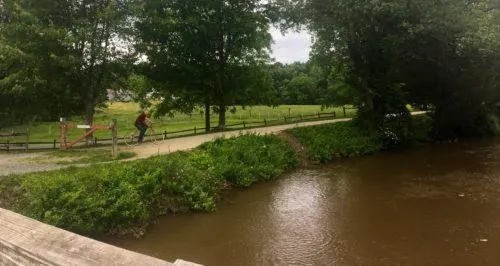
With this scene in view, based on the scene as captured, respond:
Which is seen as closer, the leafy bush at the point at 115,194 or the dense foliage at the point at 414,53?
the leafy bush at the point at 115,194

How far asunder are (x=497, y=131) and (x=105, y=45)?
30268 millimetres

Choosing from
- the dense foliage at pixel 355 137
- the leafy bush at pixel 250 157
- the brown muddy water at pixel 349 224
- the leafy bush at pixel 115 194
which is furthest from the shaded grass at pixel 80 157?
the dense foliage at pixel 355 137

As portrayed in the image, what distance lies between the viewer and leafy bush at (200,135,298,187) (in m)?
19.0

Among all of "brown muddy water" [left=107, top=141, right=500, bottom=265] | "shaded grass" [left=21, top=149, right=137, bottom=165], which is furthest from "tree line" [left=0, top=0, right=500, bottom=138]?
"brown muddy water" [left=107, top=141, right=500, bottom=265]

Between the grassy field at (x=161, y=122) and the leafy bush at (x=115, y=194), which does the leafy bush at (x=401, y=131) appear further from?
the leafy bush at (x=115, y=194)

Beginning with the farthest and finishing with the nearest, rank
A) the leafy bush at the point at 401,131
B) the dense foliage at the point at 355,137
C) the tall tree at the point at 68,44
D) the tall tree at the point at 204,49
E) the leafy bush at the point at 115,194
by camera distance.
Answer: the leafy bush at the point at 401,131 → the tall tree at the point at 204,49 → the dense foliage at the point at 355,137 → the tall tree at the point at 68,44 → the leafy bush at the point at 115,194

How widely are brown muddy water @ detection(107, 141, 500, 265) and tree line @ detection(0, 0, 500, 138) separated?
9.93 meters

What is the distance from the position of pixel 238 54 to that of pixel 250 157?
12388 millimetres

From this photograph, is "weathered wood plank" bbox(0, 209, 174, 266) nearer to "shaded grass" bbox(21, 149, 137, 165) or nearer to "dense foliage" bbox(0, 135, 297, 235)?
"dense foliage" bbox(0, 135, 297, 235)

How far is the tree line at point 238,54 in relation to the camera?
74.4ft

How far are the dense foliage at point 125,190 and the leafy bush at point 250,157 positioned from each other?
0.17ft

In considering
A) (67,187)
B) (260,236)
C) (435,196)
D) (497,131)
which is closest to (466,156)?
(435,196)

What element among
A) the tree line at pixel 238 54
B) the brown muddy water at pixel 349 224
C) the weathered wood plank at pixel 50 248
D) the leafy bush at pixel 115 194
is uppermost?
the tree line at pixel 238 54

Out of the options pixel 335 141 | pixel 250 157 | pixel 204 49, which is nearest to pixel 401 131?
pixel 335 141
